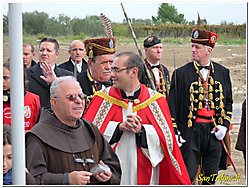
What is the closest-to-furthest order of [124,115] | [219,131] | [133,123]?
[133,123], [124,115], [219,131]

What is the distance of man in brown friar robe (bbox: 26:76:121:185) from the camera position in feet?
14.1

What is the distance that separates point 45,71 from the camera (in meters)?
5.47

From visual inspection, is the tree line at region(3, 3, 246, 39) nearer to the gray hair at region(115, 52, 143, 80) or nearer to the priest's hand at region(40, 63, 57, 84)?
the priest's hand at region(40, 63, 57, 84)

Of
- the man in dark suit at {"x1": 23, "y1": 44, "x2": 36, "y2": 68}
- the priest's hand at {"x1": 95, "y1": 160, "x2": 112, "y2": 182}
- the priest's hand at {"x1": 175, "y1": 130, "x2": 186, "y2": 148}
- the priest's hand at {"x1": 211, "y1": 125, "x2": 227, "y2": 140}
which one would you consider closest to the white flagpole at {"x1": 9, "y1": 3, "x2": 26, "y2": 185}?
the priest's hand at {"x1": 95, "y1": 160, "x2": 112, "y2": 182}

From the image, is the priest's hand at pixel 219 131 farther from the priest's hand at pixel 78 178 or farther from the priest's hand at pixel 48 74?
the priest's hand at pixel 78 178

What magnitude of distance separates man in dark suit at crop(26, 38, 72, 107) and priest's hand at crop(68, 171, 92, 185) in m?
1.03

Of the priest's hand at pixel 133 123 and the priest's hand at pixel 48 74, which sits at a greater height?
the priest's hand at pixel 48 74

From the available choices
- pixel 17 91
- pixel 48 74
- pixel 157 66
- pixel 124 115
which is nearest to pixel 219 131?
pixel 157 66

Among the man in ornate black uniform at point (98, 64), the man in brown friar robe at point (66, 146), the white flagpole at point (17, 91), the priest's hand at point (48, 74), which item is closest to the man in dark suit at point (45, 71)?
the priest's hand at point (48, 74)

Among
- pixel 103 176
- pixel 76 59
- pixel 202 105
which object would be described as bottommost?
pixel 103 176

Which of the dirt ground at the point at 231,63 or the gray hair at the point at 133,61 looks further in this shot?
the dirt ground at the point at 231,63

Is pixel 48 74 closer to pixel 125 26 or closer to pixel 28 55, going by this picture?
pixel 28 55

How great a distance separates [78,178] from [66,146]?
0.23 meters

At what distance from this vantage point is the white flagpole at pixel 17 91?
3.78 m
